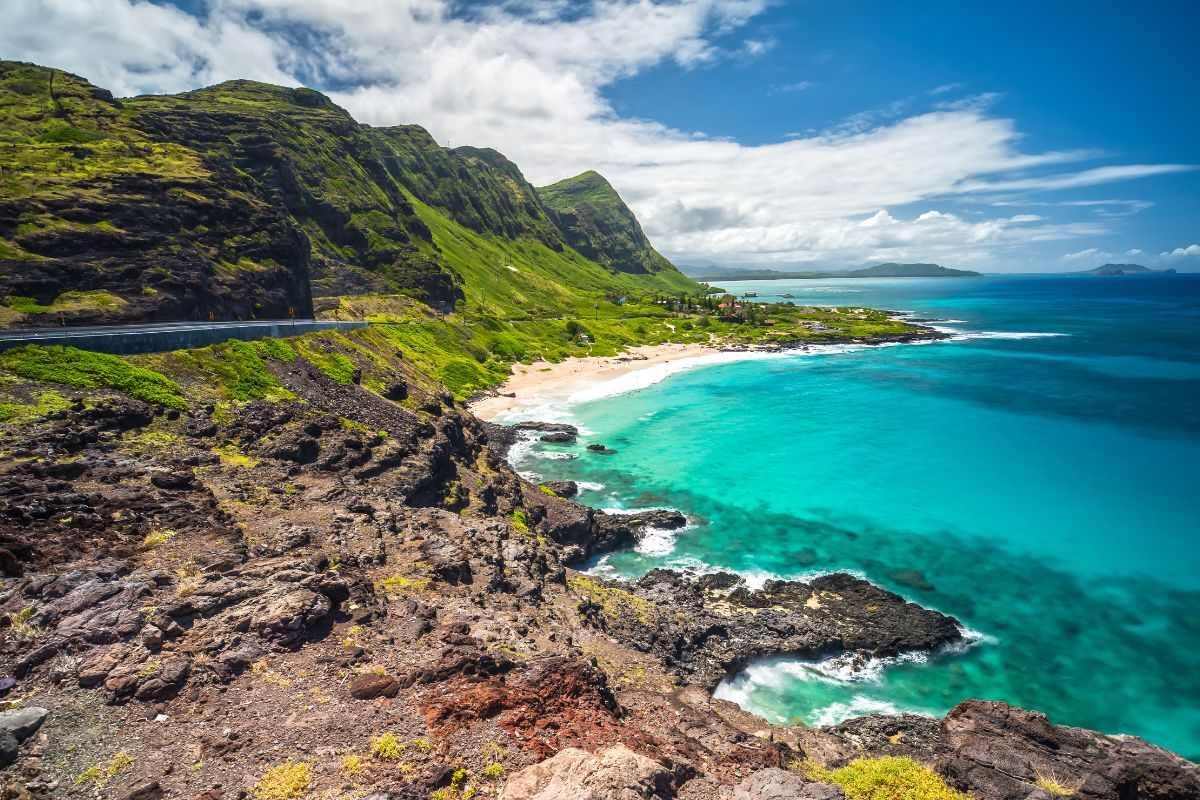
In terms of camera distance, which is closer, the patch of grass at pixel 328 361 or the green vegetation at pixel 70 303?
the green vegetation at pixel 70 303

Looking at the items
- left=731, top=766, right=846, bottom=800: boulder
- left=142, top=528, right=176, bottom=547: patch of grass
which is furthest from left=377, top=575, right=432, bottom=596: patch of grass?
left=731, top=766, right=846, bottom=800: boulder

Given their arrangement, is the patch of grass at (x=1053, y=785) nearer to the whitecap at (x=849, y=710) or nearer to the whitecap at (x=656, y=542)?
the whitecap at (x=849, y=710)

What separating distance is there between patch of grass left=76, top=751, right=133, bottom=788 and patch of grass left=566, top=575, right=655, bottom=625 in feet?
68.5

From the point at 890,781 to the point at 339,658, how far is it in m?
17.3

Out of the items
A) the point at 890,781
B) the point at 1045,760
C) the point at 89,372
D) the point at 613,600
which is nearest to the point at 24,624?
the point at 89,372

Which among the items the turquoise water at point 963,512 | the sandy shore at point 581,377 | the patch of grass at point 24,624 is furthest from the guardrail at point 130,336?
the sandy shore at point 581,377

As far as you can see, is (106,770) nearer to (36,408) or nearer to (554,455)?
(36,408)

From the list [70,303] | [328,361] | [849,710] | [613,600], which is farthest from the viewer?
[328,361]

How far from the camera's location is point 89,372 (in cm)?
2961

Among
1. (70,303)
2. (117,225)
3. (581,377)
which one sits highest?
(117,225)

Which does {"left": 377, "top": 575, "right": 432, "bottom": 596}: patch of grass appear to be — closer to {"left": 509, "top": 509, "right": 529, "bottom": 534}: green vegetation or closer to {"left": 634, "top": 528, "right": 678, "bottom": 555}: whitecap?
{"left": 509, "top": 509, "right": 529, "bottom": 534}: green vegetation

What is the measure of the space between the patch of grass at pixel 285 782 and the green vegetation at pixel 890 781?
14.4 m

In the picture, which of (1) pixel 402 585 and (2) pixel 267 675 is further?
(1) pixel 402 585

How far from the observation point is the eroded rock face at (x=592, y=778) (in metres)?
12.2
